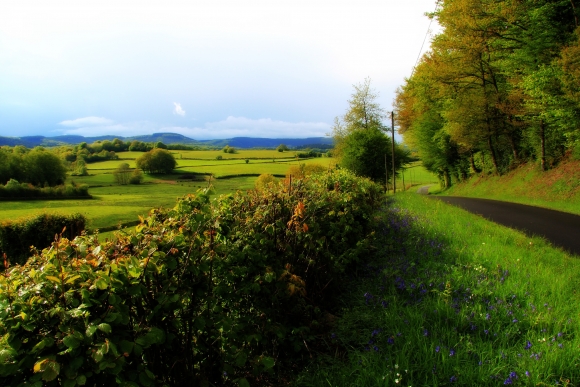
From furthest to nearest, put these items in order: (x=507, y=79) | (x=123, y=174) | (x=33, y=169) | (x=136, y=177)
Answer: (x=33, y=169) → (x=123, y=174) → (x=136, y=177) → (x=507, y=79)

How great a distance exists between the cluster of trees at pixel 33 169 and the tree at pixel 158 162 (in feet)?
55.4

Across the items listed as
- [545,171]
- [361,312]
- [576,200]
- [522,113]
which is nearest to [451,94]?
[522,113]

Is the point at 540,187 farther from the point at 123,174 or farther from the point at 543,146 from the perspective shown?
the point at 123,174

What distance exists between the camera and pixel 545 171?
926 inches

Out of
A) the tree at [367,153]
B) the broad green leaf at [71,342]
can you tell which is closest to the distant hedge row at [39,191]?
the tree at [367,153]

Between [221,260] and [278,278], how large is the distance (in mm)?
664

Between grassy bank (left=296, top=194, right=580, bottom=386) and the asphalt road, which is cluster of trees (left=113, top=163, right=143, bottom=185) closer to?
the asphalt road

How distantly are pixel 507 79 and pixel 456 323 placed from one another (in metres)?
27.9

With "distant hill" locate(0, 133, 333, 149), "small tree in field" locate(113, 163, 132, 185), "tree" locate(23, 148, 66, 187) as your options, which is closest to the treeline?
"small tree in field" locate(113, 163, 132, 185)

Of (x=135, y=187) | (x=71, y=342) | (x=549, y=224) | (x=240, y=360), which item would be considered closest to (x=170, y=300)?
(x=71, y=342)

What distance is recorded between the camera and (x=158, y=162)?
4856 cm

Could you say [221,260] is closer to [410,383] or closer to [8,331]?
[8,331]

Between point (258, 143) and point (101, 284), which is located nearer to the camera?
point (101, 284)

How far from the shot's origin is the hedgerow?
5.41 feet
